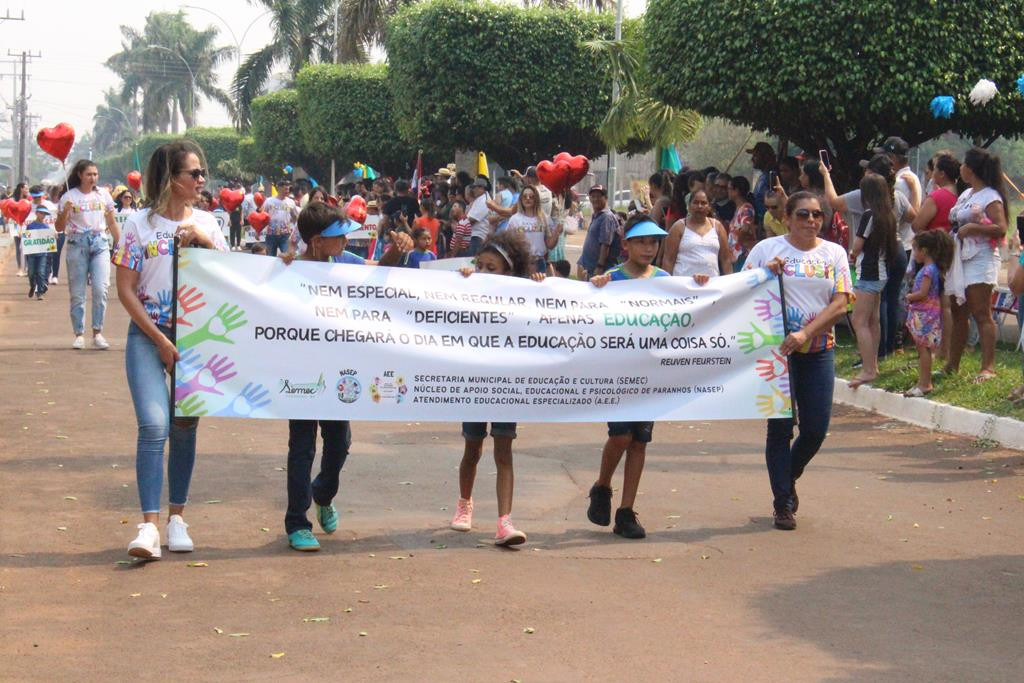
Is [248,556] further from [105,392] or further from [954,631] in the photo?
[105,392]

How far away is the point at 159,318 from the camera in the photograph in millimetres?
6797

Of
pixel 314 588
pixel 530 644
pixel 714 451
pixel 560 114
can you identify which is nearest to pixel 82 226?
pixel 714 451

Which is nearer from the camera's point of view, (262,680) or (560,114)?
(262,680)

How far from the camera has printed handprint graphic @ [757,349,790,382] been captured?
753 cm

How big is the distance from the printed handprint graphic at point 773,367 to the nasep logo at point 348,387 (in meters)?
2.03

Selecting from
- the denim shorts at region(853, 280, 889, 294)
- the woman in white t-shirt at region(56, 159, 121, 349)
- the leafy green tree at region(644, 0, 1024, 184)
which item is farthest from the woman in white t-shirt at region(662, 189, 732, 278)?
the woman in white t-shirt at region(56, 159, 121, 349)

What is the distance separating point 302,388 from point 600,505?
1596 mm

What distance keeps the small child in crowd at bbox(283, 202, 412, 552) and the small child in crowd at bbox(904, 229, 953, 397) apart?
18.2ft

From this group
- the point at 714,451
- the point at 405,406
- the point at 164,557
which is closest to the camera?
the point at 164,557

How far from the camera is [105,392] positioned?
39.7 feet

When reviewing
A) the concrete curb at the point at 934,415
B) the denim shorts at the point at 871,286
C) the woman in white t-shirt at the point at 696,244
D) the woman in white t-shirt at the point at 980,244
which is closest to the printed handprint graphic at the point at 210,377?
the woman in white t-shirt at the point at 696,244

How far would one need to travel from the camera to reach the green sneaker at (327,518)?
720 cm

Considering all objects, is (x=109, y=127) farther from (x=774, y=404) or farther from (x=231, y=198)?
(x=774, y=404)

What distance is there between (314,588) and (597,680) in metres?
1.59
